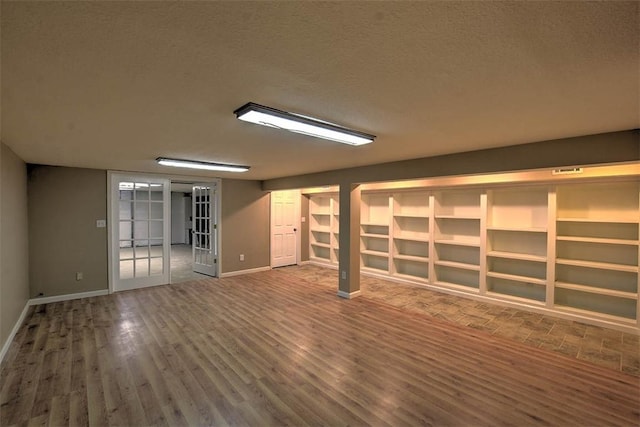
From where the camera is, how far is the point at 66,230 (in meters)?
4.93

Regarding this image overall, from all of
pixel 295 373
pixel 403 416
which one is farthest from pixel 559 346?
pixel 295 373

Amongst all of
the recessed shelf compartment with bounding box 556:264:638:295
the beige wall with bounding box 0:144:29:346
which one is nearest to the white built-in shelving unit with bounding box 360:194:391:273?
the recessed shelf compartment with bounding box 556:264:638:295

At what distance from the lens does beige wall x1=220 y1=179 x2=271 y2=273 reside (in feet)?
21.7

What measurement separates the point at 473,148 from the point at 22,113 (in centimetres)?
412

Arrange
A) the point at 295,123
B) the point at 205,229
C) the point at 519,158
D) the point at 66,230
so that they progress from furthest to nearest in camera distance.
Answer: the point at 205,229 → the point at 66,230 → the point at 519,158 → the point at 295,123

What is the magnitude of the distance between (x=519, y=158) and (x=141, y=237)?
6201 millimetres

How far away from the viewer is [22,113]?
7.11ft

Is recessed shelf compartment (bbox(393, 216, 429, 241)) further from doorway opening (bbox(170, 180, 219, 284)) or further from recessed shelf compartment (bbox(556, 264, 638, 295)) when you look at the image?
doorway opening (bbox(170, 180, 219, 284))

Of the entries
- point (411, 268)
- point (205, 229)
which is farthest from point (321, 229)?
point (205, 229)

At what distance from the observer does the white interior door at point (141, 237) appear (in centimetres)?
538

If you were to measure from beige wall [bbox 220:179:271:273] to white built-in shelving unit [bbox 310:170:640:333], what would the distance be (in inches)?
95.8

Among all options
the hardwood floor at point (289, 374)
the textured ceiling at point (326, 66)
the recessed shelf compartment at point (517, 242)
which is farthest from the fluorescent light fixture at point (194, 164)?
the recessed shelf compartment at point (517, 242)

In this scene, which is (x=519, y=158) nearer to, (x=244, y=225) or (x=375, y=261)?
(x=375, y=261)

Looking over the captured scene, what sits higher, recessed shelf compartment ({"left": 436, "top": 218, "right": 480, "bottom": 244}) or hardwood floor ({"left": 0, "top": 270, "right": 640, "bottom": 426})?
recessed shelf compartment ({"left": 436, "top": 218, "right": 480, "bottom": 244})
